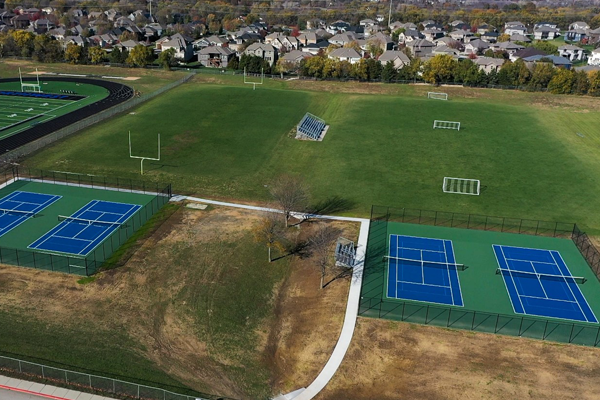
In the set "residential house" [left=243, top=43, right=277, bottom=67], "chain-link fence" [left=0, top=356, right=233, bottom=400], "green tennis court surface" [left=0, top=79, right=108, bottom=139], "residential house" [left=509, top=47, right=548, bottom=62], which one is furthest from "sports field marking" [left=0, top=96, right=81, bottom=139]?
"residential house" [left=509, top=47, right=548, bottom=62]

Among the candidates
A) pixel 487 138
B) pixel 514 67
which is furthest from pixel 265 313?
pixel 514 67

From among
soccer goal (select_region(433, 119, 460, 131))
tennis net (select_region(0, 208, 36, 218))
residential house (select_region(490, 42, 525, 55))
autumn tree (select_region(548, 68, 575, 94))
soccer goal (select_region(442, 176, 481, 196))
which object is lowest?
tennis net (select_region(0, 208, 36, 218))

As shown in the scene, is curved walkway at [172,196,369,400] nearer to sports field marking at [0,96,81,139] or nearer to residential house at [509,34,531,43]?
sports field marking at [0,96,81,139]

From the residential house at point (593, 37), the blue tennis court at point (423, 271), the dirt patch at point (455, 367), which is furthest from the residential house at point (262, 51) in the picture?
the residential house at point (593, 37)

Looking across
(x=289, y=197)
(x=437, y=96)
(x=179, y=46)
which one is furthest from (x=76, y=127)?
(x=179, y=46)

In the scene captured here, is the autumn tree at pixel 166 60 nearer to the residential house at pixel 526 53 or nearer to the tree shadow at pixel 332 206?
the tree shadow at pixel 332 206

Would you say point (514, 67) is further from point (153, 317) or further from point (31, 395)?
point (31, 395)

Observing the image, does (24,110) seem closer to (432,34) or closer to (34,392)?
(34,392)
